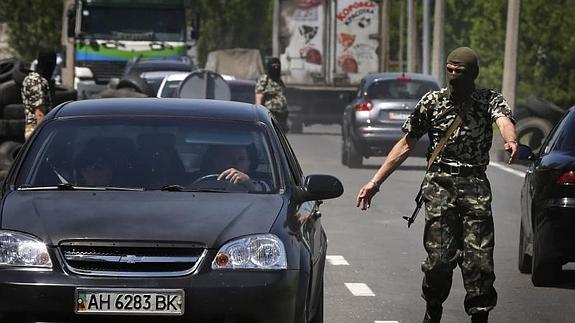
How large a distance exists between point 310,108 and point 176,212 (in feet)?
118

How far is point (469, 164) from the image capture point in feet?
30.9

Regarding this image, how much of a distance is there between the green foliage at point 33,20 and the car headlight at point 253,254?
63.6 m

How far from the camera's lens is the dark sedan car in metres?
27.0

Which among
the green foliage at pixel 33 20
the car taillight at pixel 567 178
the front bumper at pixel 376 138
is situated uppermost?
the car taillight at pixel 567 178

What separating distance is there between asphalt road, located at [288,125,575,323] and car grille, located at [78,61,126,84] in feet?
54.2

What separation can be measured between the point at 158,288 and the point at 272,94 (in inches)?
592

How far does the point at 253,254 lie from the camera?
311 inches

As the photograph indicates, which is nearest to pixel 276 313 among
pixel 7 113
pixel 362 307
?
pixel 362 307

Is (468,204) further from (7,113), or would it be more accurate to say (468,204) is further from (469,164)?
(7,113)

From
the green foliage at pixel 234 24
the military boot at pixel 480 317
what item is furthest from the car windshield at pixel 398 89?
the green foliage at pixel 234 24

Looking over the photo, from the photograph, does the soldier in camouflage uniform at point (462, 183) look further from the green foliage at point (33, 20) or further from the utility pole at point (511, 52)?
the green foliage at point (33, 20)

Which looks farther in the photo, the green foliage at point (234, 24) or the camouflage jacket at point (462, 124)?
the green foliage at point (234, 24)

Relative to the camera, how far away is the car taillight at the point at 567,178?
38.9ft

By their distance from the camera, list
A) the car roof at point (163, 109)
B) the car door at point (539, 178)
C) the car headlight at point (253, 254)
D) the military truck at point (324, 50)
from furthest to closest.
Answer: the military truck at point (324, 50), the car door at point (539, 178), the car roof at point (163, 109), the car headlight at point (253, 254)
